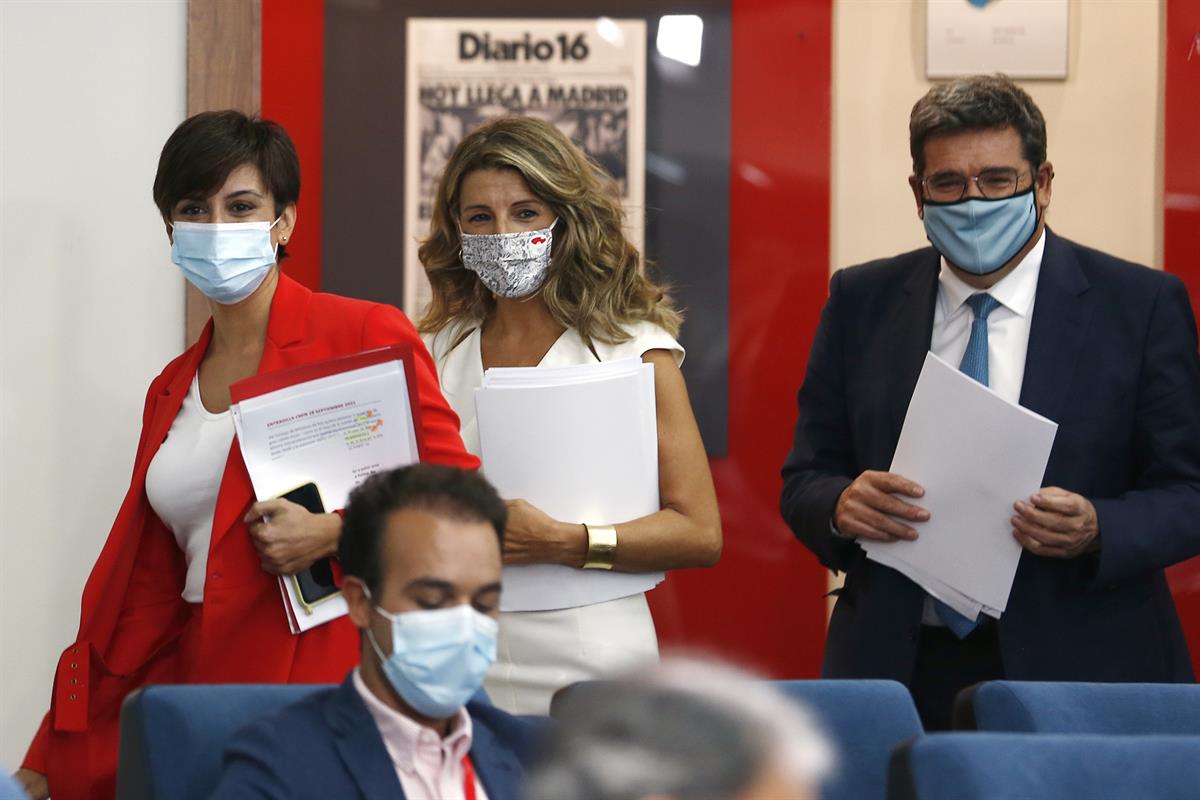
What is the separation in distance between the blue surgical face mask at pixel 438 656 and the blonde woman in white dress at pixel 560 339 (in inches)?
33.7

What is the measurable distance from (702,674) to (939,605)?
213cm

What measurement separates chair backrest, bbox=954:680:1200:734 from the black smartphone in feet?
3.45

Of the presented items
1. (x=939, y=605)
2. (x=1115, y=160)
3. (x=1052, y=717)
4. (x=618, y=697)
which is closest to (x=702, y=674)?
(x=618, y=697)

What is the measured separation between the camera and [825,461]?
318 centimetres

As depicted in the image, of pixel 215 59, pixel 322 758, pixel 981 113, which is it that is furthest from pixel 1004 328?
pixel 215 59

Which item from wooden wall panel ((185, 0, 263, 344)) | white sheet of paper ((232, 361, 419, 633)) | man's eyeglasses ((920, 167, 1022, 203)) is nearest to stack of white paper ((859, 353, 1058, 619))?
man's eyeglasses ((920, 167, 1022, 203))

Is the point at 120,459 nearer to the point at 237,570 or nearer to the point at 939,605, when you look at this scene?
the point at 237,570

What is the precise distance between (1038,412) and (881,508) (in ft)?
1.17

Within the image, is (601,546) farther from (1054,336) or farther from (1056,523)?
(1054,336)

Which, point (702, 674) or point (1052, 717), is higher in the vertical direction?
point (702, 674)

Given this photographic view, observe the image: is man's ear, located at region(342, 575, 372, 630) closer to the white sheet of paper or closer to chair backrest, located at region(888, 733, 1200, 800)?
the white sheet of paper

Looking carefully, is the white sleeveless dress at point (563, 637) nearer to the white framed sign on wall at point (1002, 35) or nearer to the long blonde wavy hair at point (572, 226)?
the long blonde wavy hair at point (572, 226)

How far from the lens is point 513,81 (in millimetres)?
3936

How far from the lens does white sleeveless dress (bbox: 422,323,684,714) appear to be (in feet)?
9.43
